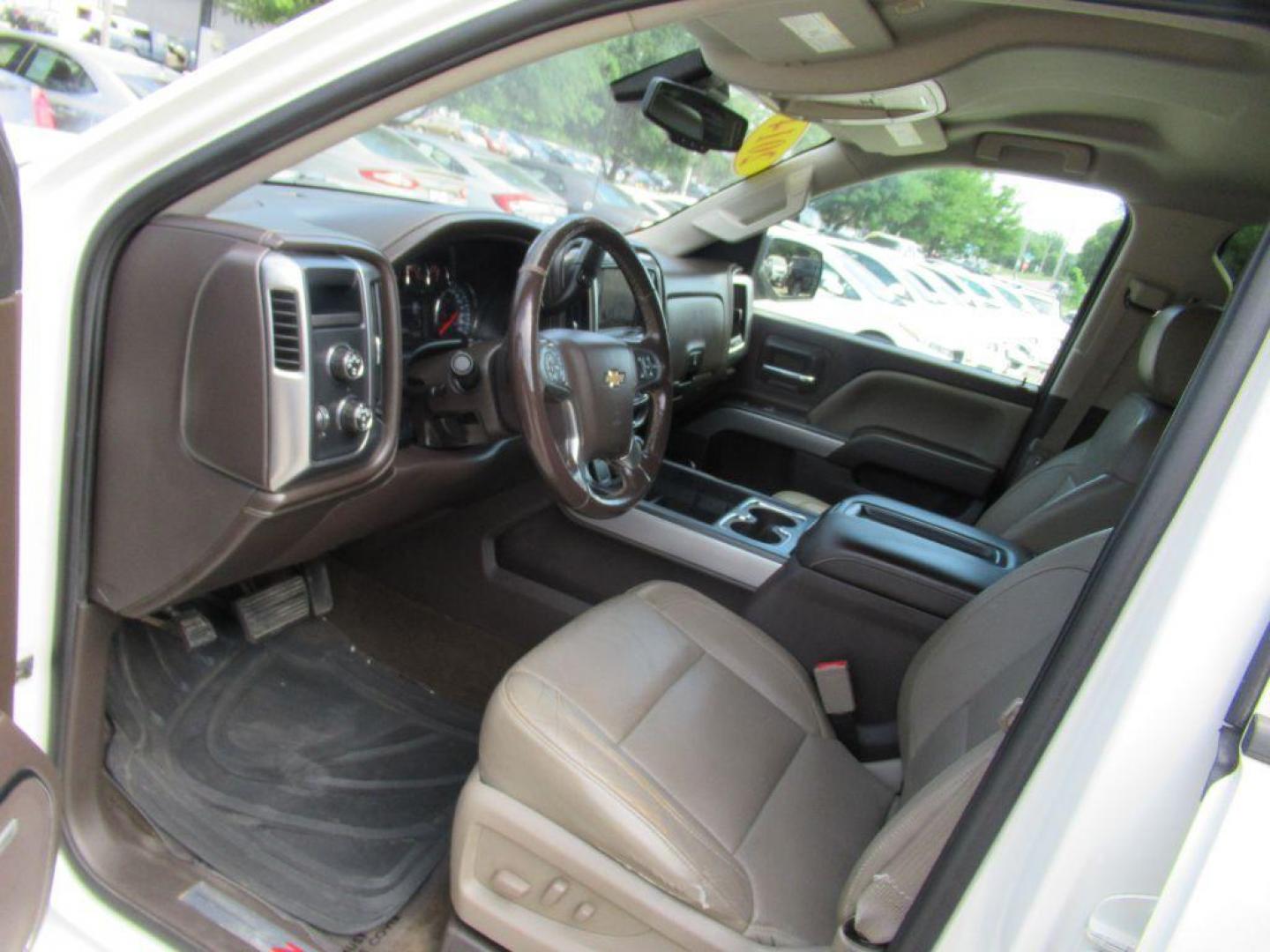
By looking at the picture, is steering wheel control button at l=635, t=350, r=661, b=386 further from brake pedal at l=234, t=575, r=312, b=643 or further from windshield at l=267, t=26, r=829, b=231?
brake pedal at l=234, t=575, r=312, b=643

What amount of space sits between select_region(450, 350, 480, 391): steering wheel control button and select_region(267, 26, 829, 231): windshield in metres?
0.78

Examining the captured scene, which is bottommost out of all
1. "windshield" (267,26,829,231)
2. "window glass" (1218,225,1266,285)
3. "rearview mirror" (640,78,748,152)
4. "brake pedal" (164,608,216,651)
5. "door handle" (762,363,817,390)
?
"brake pedal" (164,608,216,651)

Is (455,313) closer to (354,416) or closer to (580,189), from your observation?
(354,416)

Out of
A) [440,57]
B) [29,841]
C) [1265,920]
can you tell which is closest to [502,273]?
[440,57]

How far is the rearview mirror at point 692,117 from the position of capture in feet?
7.32

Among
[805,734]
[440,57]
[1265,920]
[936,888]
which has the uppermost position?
[440,57]

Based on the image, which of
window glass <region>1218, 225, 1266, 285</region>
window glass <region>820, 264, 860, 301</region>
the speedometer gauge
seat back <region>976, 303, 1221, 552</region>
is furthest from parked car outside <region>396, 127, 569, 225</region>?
window glass <region>1218, 225, 1266, 285</region>

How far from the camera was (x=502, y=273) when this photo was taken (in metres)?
1.88

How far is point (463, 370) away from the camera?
1531 millimetres

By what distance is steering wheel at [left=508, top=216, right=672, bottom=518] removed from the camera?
136 centimetres

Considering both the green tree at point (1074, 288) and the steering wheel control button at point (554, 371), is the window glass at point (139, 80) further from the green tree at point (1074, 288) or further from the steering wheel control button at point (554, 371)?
the green tree at point (1074, 288)

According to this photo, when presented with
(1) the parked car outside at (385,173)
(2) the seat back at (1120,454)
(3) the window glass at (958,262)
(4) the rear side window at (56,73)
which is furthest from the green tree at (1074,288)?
(4) the rear side window at (56,73)

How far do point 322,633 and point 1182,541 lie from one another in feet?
5.80

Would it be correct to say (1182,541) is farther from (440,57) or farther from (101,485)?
(101,485)
